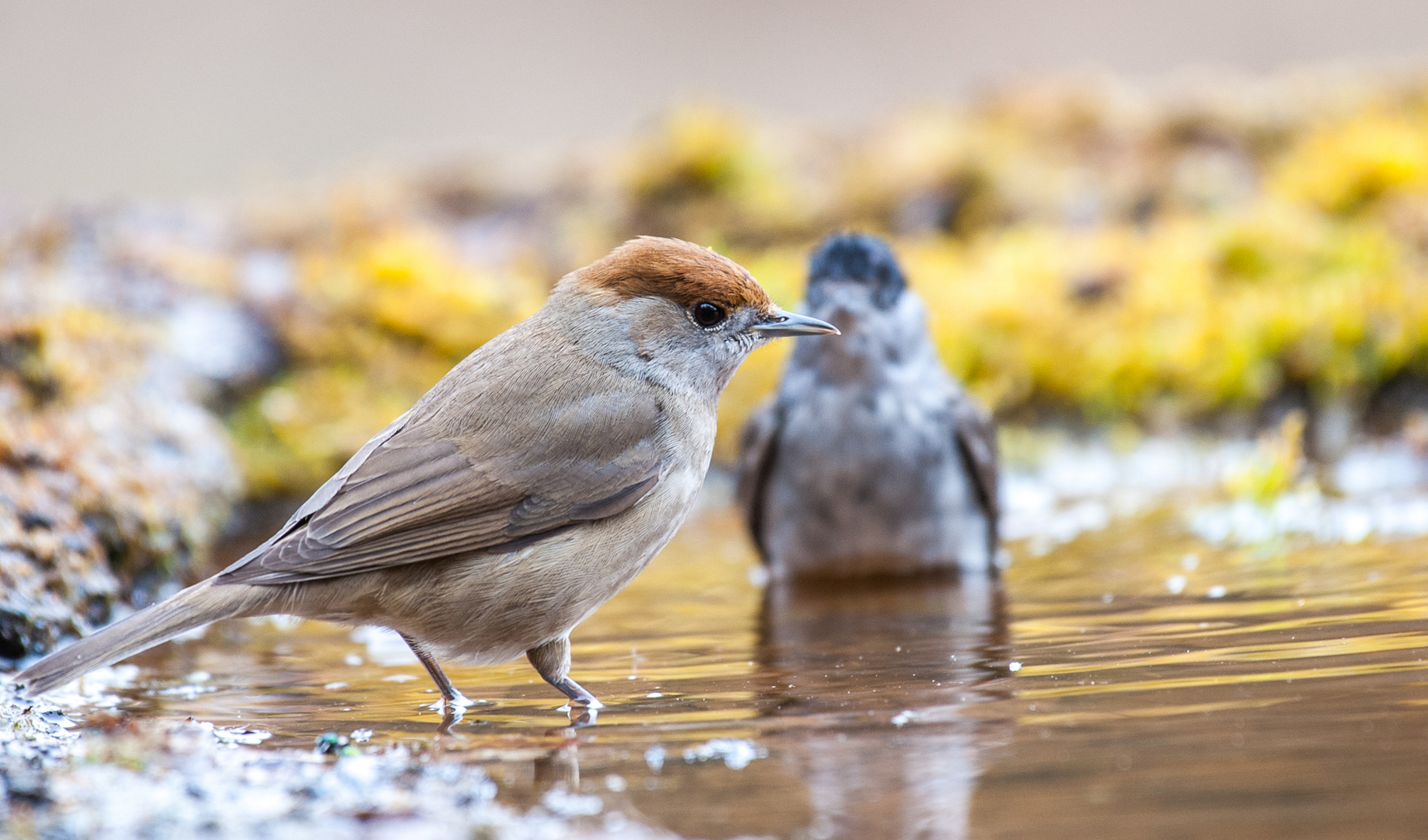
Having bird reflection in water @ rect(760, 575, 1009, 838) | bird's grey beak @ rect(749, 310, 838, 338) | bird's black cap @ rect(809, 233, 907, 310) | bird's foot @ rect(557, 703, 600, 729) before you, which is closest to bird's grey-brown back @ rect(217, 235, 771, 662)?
bird's grey beak @ rect(749, 310, 838, 338)

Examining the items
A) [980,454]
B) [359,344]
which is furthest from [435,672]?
[359,344]

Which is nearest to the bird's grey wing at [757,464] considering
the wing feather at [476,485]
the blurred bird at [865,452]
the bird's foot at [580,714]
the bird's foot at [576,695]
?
the blurred bird at [865,452]

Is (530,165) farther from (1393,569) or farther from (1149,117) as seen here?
(1393,569)

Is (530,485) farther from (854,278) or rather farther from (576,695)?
(854,278)

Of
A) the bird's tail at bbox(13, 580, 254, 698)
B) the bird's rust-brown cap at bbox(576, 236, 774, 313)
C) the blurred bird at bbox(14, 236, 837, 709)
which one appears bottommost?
the bird's tail at bbox(13, 580, 254, 698)

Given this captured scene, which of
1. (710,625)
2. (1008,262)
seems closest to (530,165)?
(1008,262)

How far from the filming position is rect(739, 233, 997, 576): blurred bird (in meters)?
5.84

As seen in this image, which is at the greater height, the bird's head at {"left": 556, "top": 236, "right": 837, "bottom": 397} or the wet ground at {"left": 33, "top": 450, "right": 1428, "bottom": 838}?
the bird's head at {"left": 556, "top": 236, "right": 837, "bottom": 397}

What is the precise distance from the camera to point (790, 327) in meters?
4.36

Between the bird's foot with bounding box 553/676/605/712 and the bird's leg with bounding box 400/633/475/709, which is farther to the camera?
the bird's leg with bounding box 400/633/475/709

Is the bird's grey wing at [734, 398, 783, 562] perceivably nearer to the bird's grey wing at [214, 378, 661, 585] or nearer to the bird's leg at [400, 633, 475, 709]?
the bird's grey wing at [214, 378, 661, 585]

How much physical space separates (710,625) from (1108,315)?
4.82 metres

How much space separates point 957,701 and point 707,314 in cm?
156

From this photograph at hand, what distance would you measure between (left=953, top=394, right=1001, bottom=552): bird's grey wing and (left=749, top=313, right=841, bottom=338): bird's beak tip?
177 cm
